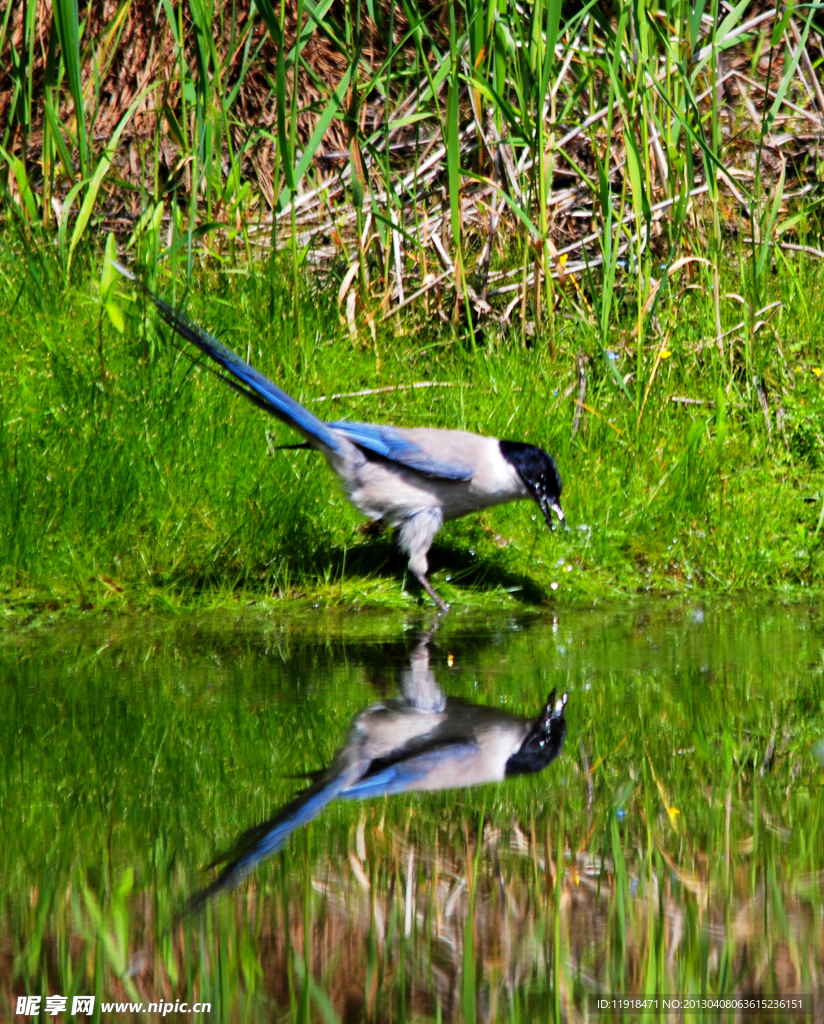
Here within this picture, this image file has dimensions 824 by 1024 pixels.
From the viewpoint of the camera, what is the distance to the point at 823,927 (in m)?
2.10

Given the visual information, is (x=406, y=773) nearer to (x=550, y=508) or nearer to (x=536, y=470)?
(x=536, y=470)

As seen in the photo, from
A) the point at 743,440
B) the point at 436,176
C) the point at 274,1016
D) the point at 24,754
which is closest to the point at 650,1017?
the point at 274,1016

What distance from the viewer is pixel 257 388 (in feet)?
15.0

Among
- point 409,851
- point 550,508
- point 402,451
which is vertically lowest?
point 409,851

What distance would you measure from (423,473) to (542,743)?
1.97m

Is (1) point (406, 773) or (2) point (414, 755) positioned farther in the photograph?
(2) point (414, 755)

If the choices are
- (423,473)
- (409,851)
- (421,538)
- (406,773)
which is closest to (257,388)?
(423,473)

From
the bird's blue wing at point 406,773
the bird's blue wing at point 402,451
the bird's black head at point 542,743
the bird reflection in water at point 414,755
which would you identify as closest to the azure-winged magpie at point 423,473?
the bird's blue wing at point 402,451

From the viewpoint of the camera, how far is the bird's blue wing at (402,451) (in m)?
4.77

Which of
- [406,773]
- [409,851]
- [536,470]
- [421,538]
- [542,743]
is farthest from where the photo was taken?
[421,538]

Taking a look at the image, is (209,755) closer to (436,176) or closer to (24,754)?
(24,754)

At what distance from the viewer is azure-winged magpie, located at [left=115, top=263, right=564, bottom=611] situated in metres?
4.77

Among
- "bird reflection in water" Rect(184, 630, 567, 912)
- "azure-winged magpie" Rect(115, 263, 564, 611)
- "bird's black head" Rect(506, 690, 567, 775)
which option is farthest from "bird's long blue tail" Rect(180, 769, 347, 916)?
"azure-winged magpie" Rect(115, 263, 564, 611)

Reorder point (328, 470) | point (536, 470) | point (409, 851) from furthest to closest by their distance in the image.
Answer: point (328, 470)
point (536, 470)
point (409, 851)
